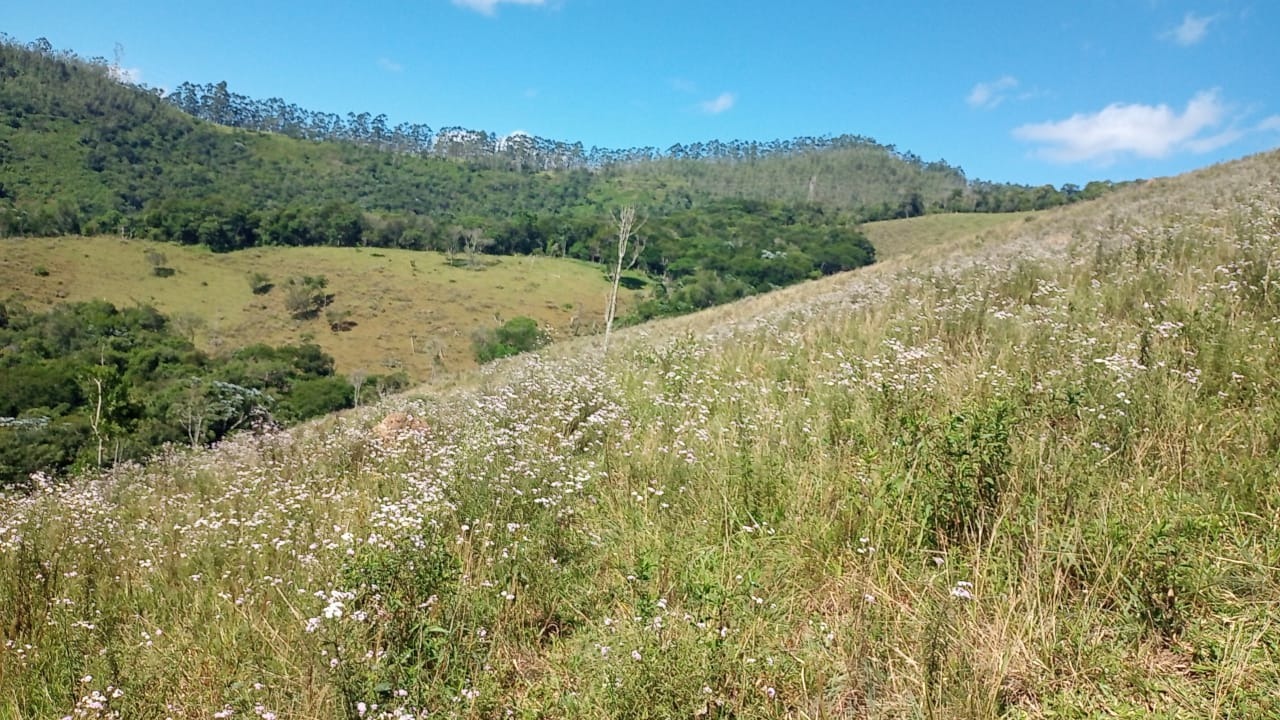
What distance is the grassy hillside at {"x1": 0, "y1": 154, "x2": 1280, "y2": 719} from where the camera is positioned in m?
2.10

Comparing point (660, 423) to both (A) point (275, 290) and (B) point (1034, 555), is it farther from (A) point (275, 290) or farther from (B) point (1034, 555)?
(A) point (275, 290)

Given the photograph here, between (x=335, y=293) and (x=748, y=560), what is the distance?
8179cm

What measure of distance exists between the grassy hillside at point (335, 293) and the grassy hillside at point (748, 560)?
2014 inches

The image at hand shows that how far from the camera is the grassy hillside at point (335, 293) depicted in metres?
62.8

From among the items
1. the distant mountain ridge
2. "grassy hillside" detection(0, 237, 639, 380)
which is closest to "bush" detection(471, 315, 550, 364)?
"grassy hillside" detection(0, 237, 639, 380)

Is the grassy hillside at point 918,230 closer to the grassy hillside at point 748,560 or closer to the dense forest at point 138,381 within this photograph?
the dense forest at point 138,381

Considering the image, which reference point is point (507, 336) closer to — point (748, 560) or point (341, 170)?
point (748, 560)

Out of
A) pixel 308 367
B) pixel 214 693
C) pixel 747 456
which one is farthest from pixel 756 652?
pixel 308 367

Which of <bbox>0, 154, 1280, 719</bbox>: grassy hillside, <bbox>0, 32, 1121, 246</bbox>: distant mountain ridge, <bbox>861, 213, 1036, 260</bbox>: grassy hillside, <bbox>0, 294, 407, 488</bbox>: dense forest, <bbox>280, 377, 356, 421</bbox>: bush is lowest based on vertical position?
<bbox>280, 377, 356, 421</bbox>: bush

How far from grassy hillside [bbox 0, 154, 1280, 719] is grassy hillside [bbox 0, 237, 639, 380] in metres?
51.2

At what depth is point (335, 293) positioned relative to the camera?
75.6m

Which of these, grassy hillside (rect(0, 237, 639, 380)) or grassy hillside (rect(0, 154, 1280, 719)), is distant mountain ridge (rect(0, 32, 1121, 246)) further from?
grassy hillside (rect(0, 154, 1280, 719))

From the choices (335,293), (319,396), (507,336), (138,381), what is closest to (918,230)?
(507,336)

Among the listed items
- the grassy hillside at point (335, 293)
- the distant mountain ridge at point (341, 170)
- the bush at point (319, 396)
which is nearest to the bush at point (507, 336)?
the grassy hillside at point (335, 293)
